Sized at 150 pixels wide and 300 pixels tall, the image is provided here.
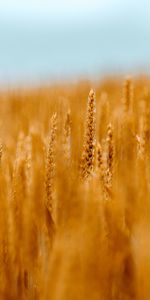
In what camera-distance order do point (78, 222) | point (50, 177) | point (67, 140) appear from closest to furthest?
1. point (78, 222)
2. point (50, 177)
3. point (67, 140)

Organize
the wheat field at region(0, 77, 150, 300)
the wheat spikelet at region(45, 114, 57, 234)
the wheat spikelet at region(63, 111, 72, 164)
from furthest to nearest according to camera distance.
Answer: the wheat spikelet at region(63, 111, 72, 164) < the wheat spikelet at region(45, 114, 57, 234) < the wheat field at region(0, 77, 150, 300)

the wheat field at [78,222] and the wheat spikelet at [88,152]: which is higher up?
the wheat spikelet at [88,152]

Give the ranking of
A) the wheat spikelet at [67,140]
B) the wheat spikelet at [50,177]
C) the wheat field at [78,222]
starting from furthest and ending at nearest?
the wheat spikelet at [67,140], the wheat spikelet at [50,177], the wheat field at [78,222]

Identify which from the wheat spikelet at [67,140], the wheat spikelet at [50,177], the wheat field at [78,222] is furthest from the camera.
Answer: the wheat spikelet at [67,140]

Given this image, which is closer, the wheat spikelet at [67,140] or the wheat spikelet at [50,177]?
the wheat spikelet at [50,177]

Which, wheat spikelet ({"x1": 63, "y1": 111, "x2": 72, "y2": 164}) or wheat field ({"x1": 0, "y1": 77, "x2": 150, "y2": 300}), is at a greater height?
wheat spikelet ({"x1": 63, "y1": 111, "x2": 72, "y2": 164})

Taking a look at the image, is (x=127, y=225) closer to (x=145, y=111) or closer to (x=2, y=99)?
(x=145, y=111)

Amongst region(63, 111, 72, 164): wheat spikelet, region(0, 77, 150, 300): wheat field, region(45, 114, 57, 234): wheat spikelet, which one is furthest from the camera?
region(63, 111, 72, 164): wheat spikelet

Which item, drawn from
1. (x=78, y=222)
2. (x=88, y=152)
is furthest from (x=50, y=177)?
(x=78, y=222)

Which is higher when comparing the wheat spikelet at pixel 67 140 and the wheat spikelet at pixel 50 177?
the wheat spikelet at pixel 67 140

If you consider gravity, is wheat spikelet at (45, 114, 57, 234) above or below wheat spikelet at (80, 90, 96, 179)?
below

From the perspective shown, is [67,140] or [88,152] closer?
[88,152]

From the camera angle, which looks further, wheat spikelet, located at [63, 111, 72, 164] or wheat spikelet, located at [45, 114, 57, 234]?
wheat spikelet, located at [63, 111, 72, 164]

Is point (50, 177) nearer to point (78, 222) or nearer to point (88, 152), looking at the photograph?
point (88, 152)
